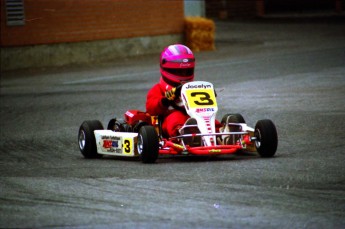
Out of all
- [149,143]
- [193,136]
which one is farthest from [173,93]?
[149,143]

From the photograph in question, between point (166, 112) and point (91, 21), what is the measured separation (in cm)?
1510

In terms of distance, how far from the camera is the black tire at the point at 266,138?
9391mm

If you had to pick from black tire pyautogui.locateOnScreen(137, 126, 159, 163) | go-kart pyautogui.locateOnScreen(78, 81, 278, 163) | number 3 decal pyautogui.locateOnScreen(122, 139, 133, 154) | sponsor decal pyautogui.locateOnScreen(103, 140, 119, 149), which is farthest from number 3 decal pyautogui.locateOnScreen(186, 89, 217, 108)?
sponsor decal pyautogui.locateOnScreen(103, 140, 119, 149)

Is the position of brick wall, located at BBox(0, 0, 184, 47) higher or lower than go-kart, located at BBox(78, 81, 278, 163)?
lower

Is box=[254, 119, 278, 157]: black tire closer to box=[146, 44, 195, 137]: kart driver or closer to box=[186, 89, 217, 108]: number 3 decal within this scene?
box=[186, 89, 217, 108]: number 3 decal

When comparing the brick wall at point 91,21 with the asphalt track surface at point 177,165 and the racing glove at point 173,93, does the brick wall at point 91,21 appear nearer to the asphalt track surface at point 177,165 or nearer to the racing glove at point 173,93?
the asphalt track surface at point 177,165

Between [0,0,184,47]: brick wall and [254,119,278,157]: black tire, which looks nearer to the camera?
[254,119,278,157]: black tire

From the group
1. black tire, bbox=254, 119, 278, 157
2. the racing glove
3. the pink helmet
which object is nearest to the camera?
black tire, bbox=254, 119, 278, 157

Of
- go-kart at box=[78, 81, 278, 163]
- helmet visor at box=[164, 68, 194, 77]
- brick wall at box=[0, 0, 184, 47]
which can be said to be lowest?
brick wall at box=[0, 0, 184, 47]

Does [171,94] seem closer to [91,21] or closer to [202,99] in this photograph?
[202,99]

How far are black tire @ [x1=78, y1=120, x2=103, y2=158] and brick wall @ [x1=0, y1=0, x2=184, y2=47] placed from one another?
12.6 meters

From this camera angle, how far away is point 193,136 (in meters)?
9.54

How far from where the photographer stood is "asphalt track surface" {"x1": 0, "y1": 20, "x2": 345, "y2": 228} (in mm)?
6809

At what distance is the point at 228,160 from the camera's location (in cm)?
955
